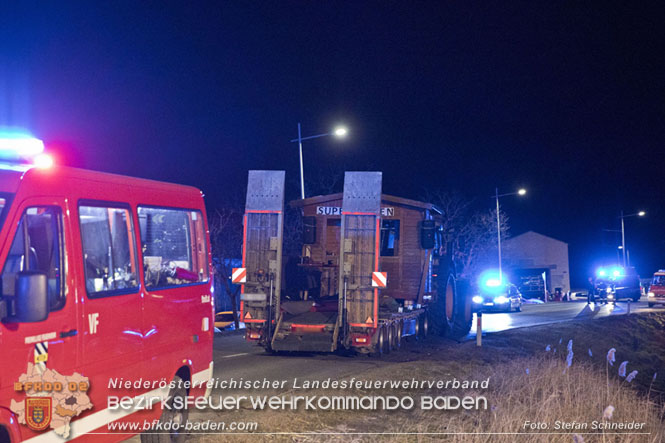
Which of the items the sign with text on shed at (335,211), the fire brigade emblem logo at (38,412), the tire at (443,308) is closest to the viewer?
the fire brigade emblem logo at (38,412)

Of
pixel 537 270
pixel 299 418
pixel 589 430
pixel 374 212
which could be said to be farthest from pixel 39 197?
pixel 537 270

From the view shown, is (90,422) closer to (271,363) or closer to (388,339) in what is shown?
(271,363)

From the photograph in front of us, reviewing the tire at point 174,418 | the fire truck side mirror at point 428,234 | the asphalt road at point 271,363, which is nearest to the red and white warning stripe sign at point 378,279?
the asphalt road at point 271,363

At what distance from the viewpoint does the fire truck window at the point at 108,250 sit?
18.8 feet

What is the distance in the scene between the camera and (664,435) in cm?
931

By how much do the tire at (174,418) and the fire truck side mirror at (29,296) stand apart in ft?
8.67

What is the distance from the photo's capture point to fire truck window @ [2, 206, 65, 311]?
16.3ft

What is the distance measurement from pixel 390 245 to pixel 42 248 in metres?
12.9

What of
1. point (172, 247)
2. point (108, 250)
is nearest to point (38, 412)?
point (108, 250)

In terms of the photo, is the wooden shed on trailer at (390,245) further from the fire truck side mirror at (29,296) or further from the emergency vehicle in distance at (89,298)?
the fire truck side mirror at (29,296)

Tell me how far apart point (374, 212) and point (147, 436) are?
8.06 m

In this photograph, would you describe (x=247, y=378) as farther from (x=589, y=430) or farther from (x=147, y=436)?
(x=589, y=430)

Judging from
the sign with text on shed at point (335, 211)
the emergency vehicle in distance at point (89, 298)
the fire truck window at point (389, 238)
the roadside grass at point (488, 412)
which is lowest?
the roadside grass at point (488, 412)

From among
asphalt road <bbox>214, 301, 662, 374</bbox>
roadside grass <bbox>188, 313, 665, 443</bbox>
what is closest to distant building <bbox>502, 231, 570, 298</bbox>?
roadside grass <bbox>188, 313, 665, 443</bbox>
